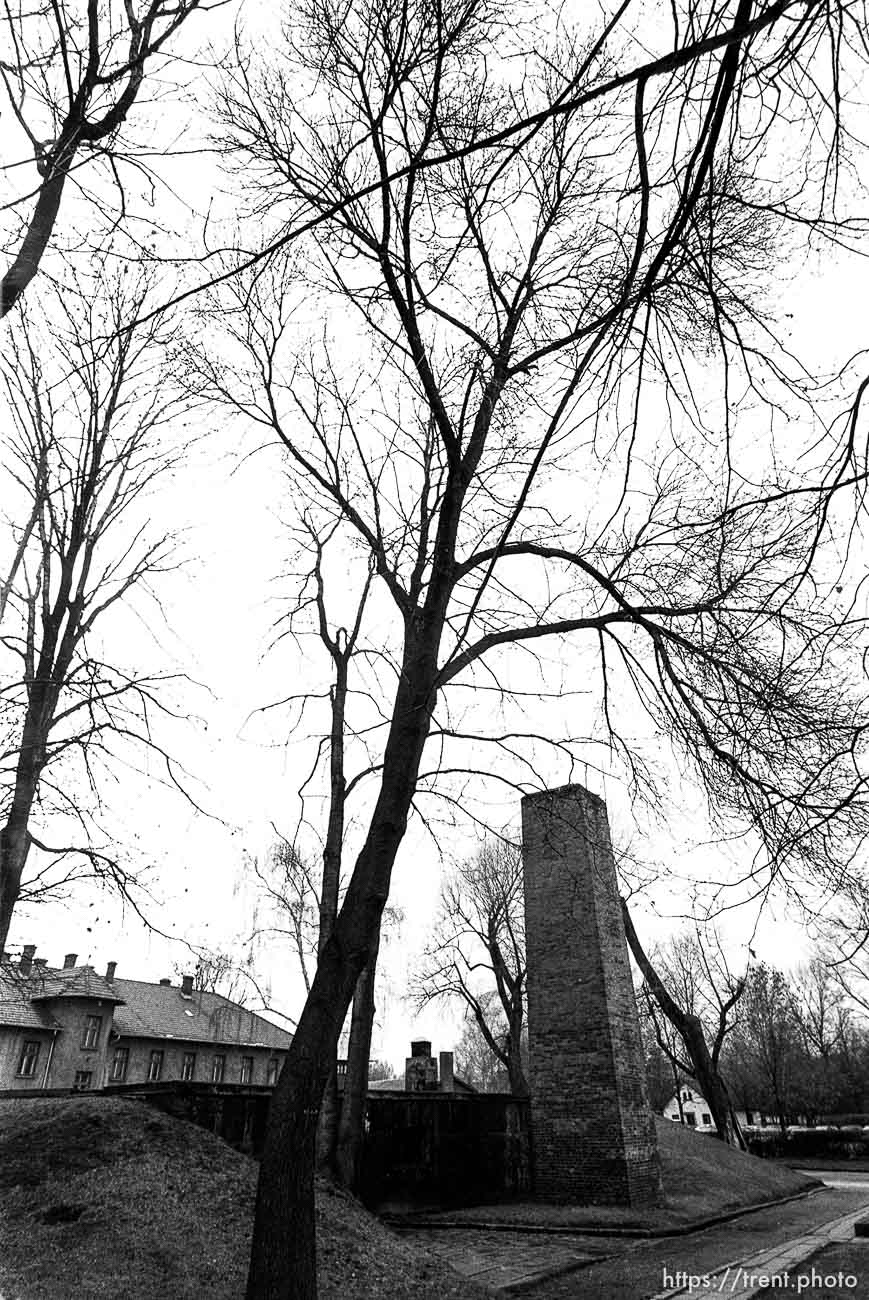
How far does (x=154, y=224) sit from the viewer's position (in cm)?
296

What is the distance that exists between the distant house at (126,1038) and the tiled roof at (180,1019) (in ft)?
0.15

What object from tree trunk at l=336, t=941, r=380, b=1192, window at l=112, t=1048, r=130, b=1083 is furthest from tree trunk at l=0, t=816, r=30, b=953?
window at l=112, t=1048, r=130, b=1083

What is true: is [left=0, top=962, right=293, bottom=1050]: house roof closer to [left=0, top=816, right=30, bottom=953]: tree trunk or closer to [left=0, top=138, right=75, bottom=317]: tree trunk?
[left=0, top=816, right=30, bottom=953]: tree trunk

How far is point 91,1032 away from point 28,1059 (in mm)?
2332

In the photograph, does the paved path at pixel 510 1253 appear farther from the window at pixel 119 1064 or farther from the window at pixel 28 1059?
the window at pixel 119 1064

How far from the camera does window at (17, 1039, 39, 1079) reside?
1186 inches

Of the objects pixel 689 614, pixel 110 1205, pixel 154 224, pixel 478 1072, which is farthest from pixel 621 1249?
pixel 478 1072

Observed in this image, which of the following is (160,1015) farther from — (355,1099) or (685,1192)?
(355,1099)

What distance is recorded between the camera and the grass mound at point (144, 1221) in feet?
18.6

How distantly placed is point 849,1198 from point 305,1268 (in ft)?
57.3

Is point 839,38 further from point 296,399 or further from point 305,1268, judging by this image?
point 296,399

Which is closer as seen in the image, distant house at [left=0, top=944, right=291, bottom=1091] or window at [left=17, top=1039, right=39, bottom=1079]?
window at [left=17, top=1039, right=39, bottom=1079]

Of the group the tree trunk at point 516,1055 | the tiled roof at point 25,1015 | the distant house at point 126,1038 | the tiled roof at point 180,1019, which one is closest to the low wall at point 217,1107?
the distant house at point 126,1038

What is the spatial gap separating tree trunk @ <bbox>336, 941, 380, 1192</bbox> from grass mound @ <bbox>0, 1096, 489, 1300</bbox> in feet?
5.41
